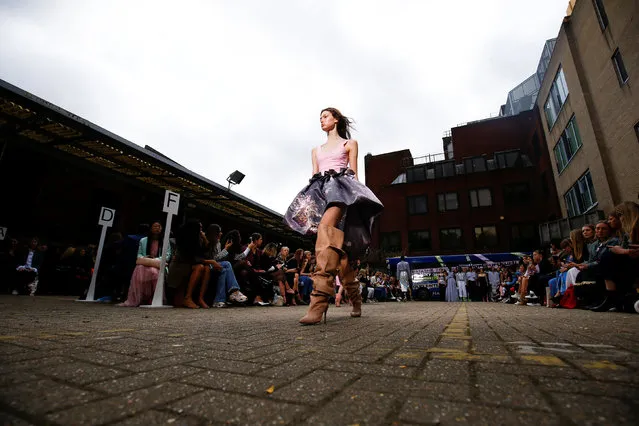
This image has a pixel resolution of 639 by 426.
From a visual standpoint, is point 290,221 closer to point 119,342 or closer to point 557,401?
point 119,342

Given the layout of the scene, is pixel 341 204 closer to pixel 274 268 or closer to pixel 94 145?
pixel 274 268

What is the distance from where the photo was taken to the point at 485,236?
2709 centimetres

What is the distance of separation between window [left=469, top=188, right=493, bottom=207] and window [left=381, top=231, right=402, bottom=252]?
7350mm

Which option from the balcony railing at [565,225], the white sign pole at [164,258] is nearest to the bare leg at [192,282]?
the white sign pole at [164,258]

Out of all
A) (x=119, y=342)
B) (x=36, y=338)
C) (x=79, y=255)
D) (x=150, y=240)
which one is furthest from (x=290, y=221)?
(x=79, y=255)

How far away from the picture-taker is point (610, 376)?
0.99 m

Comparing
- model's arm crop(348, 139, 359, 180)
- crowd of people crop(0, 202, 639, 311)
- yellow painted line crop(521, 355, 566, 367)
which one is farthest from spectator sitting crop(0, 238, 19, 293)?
yellow painted line crop(521, 355, 566, 367)

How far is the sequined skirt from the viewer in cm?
298

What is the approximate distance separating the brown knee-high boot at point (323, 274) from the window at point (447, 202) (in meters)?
28.8

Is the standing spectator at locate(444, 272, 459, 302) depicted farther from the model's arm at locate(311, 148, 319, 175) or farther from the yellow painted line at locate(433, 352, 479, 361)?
the yellow painted line at locate(433, 352, 479, 361)

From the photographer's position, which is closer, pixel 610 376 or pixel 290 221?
pixel 610 376

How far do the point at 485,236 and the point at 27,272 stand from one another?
29.6 m

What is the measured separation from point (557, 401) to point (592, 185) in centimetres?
1773

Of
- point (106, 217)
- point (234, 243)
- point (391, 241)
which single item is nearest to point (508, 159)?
point (391, 241)
